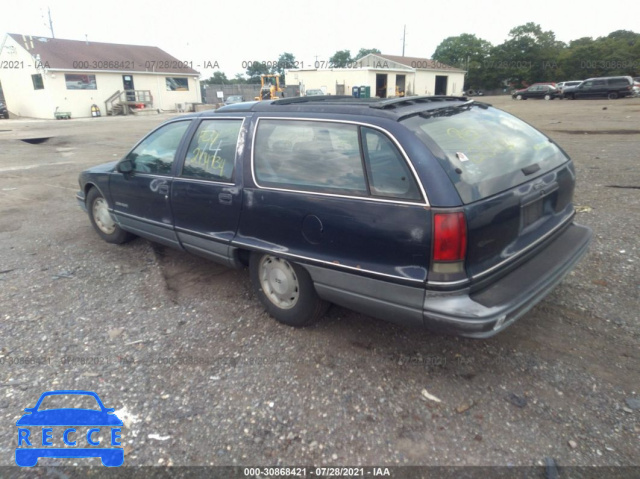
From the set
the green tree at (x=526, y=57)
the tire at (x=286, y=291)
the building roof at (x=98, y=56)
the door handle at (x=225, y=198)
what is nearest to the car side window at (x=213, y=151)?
the door handle at (x=225, y=198)

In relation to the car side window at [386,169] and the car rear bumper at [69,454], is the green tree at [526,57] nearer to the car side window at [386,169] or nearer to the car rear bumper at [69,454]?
the car side window at [386,169]

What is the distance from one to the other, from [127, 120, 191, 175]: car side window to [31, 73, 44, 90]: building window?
36941mm

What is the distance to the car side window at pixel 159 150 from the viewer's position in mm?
4141

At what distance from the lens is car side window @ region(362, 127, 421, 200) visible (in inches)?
100

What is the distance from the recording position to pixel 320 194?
291cm

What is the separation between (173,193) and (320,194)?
1732 millimetres

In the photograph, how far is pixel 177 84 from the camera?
41875 mm

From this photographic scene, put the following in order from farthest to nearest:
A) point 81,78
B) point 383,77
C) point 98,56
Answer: point 383,77
point 98,56
point 81,78

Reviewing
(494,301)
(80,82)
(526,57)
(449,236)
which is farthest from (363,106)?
(526,57)

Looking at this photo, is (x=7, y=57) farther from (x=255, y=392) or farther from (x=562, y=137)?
(x=255, y=392)

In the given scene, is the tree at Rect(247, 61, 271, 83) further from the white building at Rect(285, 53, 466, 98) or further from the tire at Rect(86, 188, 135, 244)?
the tire at Rect(86, 188, 135, 244)

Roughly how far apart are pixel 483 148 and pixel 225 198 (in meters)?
1.97

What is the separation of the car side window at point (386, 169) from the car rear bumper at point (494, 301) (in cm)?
62

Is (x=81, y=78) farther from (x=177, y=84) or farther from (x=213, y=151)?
(x=213, y=151)
